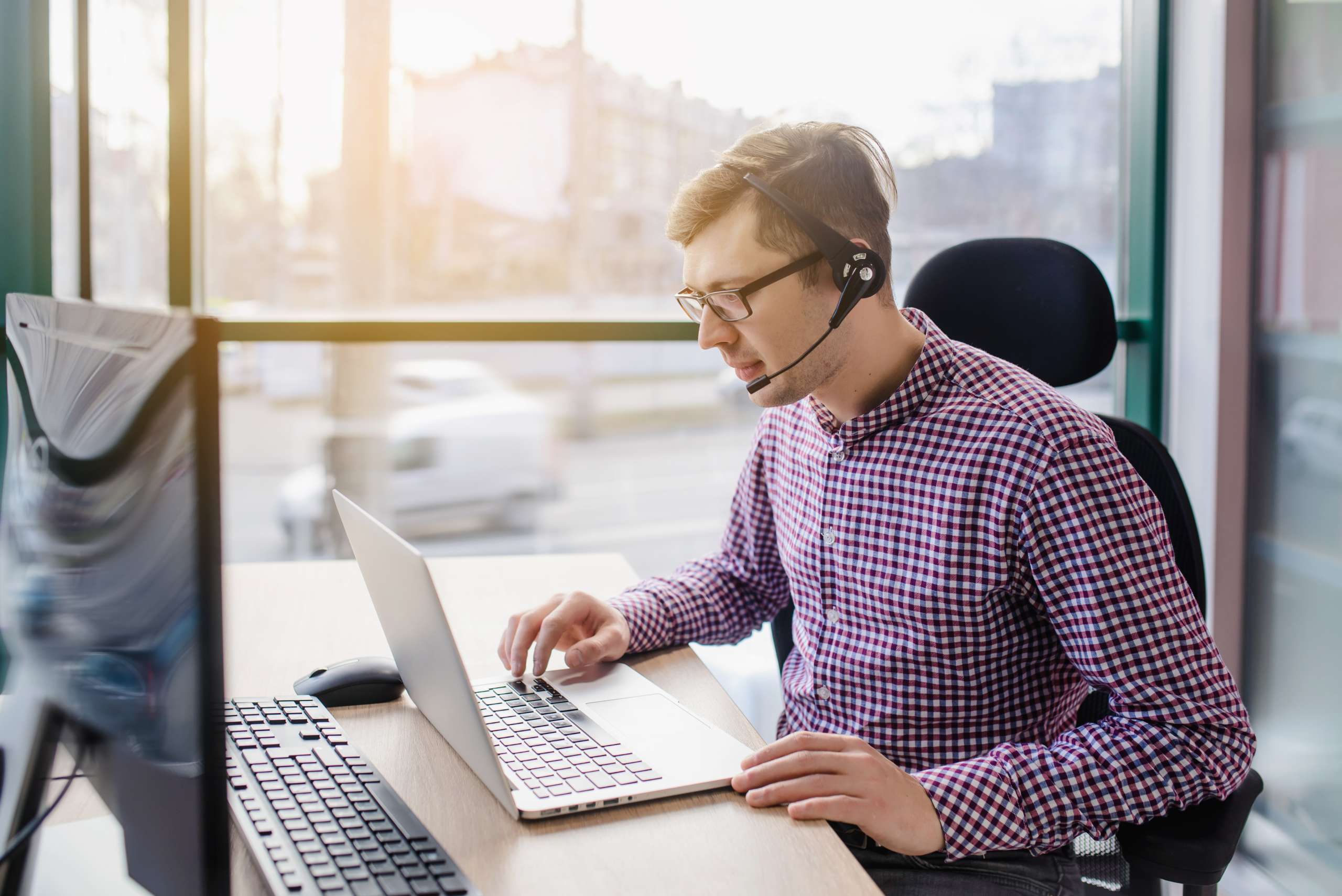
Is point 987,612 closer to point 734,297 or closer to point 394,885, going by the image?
point 734,297

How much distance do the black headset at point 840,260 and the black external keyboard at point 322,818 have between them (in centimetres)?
63

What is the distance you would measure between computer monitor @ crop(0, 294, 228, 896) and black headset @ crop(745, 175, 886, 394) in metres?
0.71

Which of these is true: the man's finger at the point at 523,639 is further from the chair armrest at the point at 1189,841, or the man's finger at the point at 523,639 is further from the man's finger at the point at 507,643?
the chair armrest at the point at 1189,841

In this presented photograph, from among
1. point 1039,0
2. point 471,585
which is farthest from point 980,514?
point 1039,0

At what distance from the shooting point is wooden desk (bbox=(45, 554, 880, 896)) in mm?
714

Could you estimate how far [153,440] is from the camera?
1.65ft

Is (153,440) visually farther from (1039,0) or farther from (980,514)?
(1039,0)

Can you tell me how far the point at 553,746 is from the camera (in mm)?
911

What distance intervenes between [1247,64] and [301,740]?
2012 mm

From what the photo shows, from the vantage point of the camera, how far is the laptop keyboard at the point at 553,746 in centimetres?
84

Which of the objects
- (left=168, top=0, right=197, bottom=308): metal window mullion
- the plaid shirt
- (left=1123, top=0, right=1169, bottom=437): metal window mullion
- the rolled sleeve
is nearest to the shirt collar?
the plaid shirt

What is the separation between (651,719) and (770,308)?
452 mm

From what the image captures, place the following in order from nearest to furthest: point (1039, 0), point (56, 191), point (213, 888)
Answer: point (213, 888) → point (56, 191) → point (1039, 0)

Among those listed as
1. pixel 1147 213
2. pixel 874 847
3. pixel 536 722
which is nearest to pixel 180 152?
pixel 536 722
